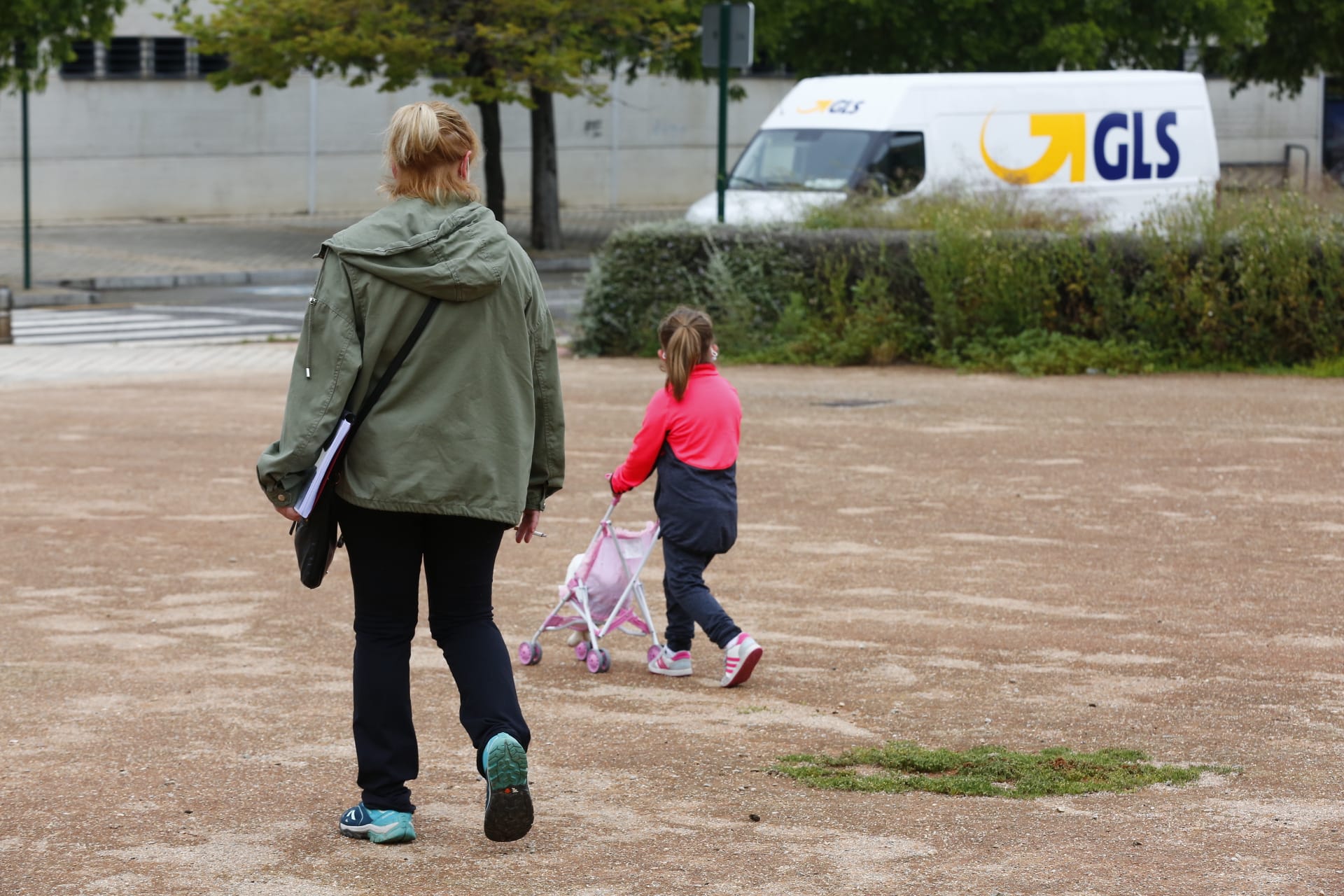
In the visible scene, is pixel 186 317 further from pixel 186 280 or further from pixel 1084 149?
pixel 1084 149

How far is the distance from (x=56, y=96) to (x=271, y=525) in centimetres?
2684

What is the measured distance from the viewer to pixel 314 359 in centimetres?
392

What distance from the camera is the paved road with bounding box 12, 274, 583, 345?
18.5 meters

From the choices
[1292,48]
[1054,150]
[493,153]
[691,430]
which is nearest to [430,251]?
[691,430]

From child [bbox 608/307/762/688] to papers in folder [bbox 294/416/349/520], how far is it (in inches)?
80.5

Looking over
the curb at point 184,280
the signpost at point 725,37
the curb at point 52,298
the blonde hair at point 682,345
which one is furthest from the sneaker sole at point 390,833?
the curb at point 184,280

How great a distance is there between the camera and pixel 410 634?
13.7 feet

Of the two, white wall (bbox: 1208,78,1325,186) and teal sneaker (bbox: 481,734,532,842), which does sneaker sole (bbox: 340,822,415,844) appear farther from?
white wall (bbox: 1208,78,1325,186)

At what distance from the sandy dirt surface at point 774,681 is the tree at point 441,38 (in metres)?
14.6

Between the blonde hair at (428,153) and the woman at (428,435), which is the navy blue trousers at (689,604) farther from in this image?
the blonde hair at (428,153)

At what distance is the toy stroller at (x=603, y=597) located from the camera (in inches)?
244

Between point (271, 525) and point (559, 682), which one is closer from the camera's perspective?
point (559, 682)

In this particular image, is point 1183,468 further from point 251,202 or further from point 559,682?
point 251,202

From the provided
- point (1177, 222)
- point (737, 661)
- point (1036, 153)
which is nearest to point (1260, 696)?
point (737, 661)
